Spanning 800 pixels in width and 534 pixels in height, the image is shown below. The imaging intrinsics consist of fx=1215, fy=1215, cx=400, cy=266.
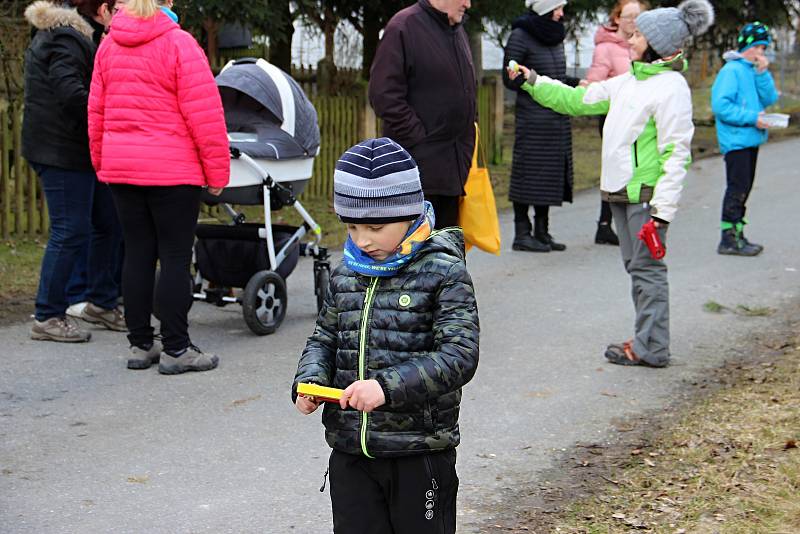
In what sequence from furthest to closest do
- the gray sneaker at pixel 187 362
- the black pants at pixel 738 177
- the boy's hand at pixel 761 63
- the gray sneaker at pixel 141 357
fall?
the black pants at pixel 738 177 → the boy's hand at pixel 761 63 → the gray sneaker at pixel 141 357 → the gray sneaker at pixel 187 362

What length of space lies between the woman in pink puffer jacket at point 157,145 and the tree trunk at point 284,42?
20.2 ft

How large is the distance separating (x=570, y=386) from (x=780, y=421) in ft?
3.81

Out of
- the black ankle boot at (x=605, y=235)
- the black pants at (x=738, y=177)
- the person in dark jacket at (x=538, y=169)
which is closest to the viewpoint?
the black pants at (x=738, y=177)

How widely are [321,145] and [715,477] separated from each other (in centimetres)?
925

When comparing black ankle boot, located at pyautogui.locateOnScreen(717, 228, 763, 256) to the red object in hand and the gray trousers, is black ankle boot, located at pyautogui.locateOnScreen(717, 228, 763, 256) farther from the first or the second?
the red object in hand

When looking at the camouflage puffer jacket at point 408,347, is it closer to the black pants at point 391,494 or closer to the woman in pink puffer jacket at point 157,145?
the black pants at point 391,494

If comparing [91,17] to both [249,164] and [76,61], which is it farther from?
[249,164]

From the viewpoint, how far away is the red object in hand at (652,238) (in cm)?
629

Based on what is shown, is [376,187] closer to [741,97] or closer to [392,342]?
[392,342]

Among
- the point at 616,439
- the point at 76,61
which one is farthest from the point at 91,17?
the point at 616,439

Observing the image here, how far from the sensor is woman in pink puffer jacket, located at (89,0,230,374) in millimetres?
6074

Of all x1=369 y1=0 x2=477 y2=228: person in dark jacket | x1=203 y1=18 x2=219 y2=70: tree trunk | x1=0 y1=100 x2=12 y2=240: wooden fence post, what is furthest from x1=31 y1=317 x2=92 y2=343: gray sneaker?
x1=203 y1=18 x2=219 y2=70: tree trunk

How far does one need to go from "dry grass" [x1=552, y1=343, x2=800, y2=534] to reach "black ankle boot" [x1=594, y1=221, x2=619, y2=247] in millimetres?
4611

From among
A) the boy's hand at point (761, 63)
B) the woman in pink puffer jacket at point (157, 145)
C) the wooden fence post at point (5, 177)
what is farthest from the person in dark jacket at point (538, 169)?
the woman in pink puffer jacket at point (157, 145)
